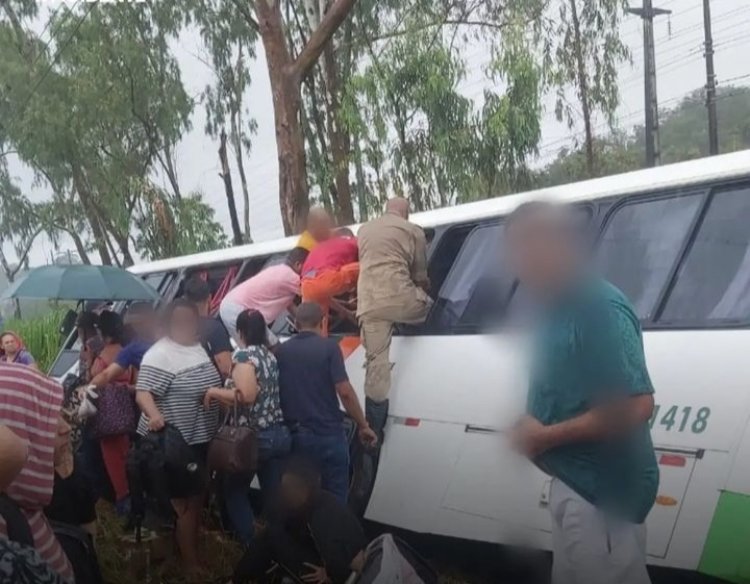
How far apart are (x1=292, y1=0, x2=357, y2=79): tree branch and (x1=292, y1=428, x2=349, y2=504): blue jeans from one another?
6901mm

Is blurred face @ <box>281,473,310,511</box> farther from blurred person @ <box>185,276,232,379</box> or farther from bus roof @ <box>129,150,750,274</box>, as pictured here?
bus roof @ <box>129,150,750,274</box>

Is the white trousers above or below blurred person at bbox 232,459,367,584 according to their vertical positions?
above

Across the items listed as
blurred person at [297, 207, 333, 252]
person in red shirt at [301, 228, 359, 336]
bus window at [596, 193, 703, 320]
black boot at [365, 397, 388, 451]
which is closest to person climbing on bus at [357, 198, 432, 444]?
black boot at [365, 397, 388, 451]

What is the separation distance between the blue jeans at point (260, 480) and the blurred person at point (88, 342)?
159cm

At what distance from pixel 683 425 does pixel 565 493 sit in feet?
3.68

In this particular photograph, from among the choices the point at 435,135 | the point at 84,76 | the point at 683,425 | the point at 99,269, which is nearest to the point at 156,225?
the point at 84,76

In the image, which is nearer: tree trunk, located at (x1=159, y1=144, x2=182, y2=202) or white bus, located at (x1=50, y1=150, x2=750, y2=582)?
white bus, located at (x1=50, y1=150, x2=750, y2=582)

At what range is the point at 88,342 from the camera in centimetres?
760

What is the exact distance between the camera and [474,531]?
5.14 metres

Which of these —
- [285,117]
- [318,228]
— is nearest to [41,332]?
[285,117]

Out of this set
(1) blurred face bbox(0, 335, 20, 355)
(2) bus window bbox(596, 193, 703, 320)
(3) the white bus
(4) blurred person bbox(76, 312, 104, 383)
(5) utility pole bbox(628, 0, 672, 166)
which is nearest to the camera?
(3) the white bus

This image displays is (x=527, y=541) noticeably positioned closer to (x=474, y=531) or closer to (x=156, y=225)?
(x=474, y=531)

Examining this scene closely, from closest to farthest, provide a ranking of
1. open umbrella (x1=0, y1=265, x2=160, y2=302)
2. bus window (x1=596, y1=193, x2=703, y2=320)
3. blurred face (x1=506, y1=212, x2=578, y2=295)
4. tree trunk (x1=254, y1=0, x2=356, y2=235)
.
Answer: blurred face (x1=506, y1=212, x2=578, y2=295), bus window (x1=596, y1=193, x2=703, y2=320), open umbrella (x1=0, y1=265, x2=160, y2=302), tree trunk (x1=254, y1=0, x2=356, y2=235)

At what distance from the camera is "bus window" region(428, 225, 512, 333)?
5.38 metres
